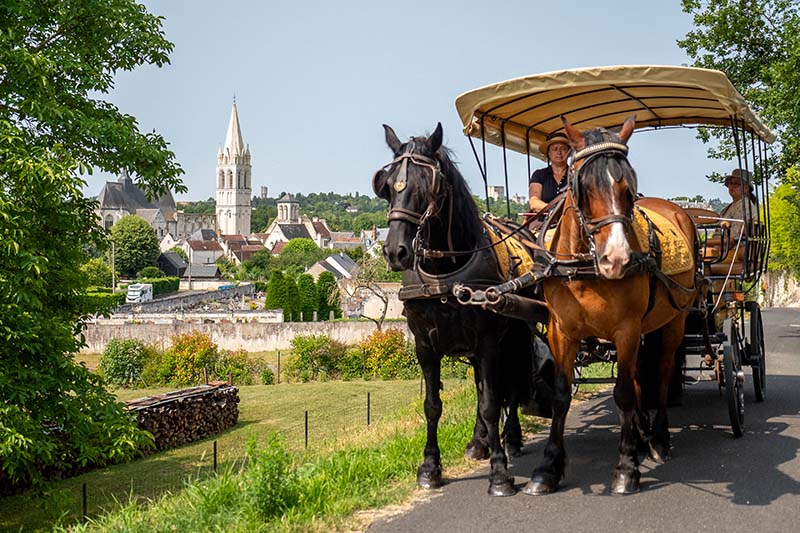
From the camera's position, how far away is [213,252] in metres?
157

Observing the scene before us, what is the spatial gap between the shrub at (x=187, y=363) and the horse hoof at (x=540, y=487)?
101ft

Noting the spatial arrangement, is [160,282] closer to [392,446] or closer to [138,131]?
[138,131]

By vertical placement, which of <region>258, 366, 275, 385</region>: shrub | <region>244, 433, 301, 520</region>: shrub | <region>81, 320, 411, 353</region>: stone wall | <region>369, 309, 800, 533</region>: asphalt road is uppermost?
<region>244, 433, 301, 520</region>: shrub

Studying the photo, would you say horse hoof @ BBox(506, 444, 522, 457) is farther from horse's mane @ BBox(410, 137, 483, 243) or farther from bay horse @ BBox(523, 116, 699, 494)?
horse's mane @ BBox(410, 137, 483, 243)

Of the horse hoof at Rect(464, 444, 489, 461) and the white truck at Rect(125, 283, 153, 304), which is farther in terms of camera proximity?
the white truck at Rect(125, 283, 153, 304)

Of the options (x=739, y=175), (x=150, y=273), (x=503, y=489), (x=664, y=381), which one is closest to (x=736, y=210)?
(x=739, y=175)

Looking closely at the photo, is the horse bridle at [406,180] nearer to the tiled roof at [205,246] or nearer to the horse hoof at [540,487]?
the horse hoof at [540,487]

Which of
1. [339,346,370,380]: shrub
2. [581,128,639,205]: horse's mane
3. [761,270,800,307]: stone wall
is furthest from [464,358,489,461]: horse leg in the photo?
[761,270,800,307]: stone wall

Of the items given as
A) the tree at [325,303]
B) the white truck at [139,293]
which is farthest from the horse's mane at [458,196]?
the white truck at [139,293]

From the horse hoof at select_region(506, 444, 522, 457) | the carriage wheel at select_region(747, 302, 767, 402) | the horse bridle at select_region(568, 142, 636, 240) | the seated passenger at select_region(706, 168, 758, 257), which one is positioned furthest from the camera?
the carriage wheel at select_region(747, 302, 767, 402)

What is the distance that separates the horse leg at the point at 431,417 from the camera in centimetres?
677

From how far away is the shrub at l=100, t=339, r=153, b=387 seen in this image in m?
36.3

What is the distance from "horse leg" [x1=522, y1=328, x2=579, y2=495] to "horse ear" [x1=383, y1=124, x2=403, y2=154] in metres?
1.86

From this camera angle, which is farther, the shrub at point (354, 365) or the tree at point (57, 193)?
the shrub at point (354, 365)
